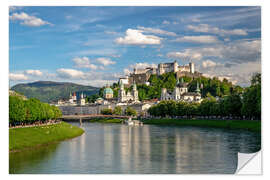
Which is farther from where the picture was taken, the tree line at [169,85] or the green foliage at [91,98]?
the green foliage at [91,98]

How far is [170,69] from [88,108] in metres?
22.2

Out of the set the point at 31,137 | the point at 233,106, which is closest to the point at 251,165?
the point at 31,137

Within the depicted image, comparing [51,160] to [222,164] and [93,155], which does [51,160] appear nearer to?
[93,155]

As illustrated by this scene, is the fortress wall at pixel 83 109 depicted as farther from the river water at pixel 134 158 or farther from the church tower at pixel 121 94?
the river water at pixel 134 158

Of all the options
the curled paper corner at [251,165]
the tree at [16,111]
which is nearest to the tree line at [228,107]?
the curled paper corner at [251,165]

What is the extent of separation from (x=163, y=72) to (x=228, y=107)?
66.4 m

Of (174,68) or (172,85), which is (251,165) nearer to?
(172,85)

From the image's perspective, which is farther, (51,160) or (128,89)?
(128,89)

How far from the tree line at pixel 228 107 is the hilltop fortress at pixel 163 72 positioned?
38631 mm

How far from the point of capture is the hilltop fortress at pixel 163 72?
106 meters

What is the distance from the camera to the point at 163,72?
357 feet

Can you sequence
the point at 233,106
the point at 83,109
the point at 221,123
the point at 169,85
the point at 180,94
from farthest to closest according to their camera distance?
the point at 83,109 < the point at 169,85 < the point at 180,94 < the point at 221,123 < the point at 233,106

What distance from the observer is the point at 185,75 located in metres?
105
